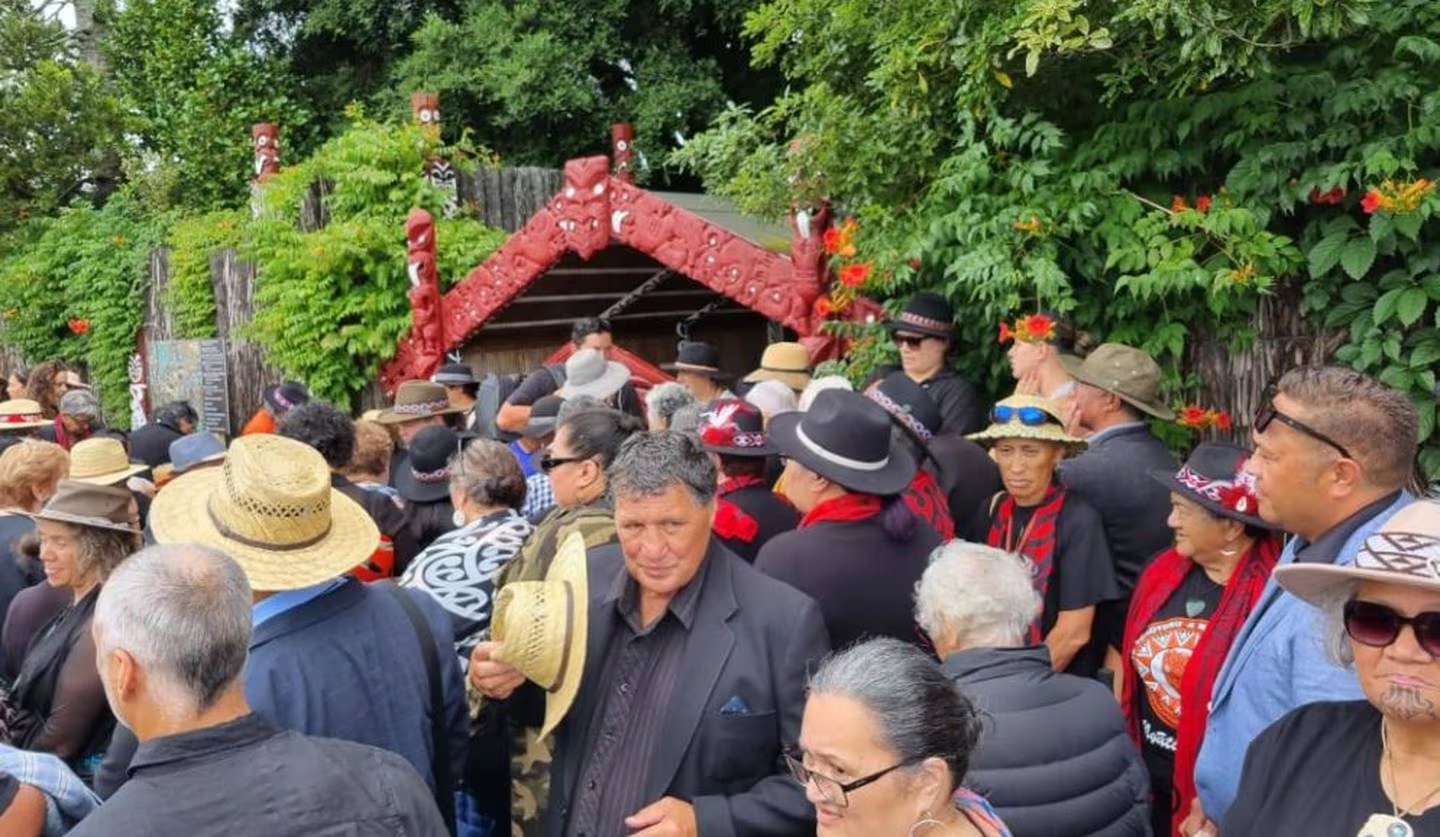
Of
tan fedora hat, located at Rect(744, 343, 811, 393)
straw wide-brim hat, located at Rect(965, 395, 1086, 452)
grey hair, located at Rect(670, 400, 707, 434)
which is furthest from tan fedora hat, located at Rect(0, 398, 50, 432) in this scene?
straw wide-brim hat, located at Rect(965, 395, 1086, 452)

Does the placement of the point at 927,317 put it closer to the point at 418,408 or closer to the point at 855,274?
the point at 855,274

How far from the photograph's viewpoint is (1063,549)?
404 cm

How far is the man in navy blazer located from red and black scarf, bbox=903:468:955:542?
1576 mm

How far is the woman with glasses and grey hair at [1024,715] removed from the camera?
251 cm

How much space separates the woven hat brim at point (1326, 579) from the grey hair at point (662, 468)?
126 centimetres

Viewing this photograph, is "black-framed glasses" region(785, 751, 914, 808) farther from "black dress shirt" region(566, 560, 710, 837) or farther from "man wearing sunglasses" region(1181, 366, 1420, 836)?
"man wearing sunglasses" region(1181, 366, 1420, 836)

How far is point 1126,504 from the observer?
429 cm

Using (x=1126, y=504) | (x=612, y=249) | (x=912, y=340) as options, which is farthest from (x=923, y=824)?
(x=612, y=249)

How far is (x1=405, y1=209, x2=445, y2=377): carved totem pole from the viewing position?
9.91 meters

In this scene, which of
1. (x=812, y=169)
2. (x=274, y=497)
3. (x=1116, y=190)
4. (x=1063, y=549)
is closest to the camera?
(x=274, y=497)

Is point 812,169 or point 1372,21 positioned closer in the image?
point 1372,21

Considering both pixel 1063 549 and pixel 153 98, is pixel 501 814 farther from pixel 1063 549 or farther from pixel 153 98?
pixel 153 98

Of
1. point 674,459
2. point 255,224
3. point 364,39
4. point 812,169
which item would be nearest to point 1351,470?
point 674,459

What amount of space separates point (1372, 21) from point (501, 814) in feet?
16.1
